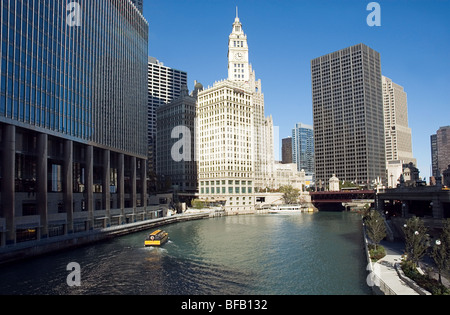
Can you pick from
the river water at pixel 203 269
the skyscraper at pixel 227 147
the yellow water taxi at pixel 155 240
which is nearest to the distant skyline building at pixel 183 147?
the skyscraper at pixel 227 147

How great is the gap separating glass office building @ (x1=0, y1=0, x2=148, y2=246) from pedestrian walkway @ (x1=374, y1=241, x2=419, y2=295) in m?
54.9

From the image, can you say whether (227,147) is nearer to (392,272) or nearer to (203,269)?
(203,269)

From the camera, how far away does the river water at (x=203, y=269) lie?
38969 mm

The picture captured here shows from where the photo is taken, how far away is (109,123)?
9831 cm

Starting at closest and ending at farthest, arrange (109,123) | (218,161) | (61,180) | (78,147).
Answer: (61,180) < (78,147) < (109,123) < (218,161)

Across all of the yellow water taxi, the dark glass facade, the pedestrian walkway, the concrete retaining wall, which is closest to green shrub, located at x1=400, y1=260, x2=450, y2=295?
the pedestrian walkway

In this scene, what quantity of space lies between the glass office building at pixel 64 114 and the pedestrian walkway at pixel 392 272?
180 feet

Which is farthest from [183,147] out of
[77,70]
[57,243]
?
[57,243]

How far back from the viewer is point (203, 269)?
4794 cm

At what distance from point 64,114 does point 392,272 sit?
69741mm

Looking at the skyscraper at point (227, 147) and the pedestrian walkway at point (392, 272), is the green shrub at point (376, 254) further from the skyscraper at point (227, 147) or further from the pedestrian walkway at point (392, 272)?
the skyscraper at point (227, 147)

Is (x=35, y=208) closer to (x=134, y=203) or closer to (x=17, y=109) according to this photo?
(x=17, y=109)
